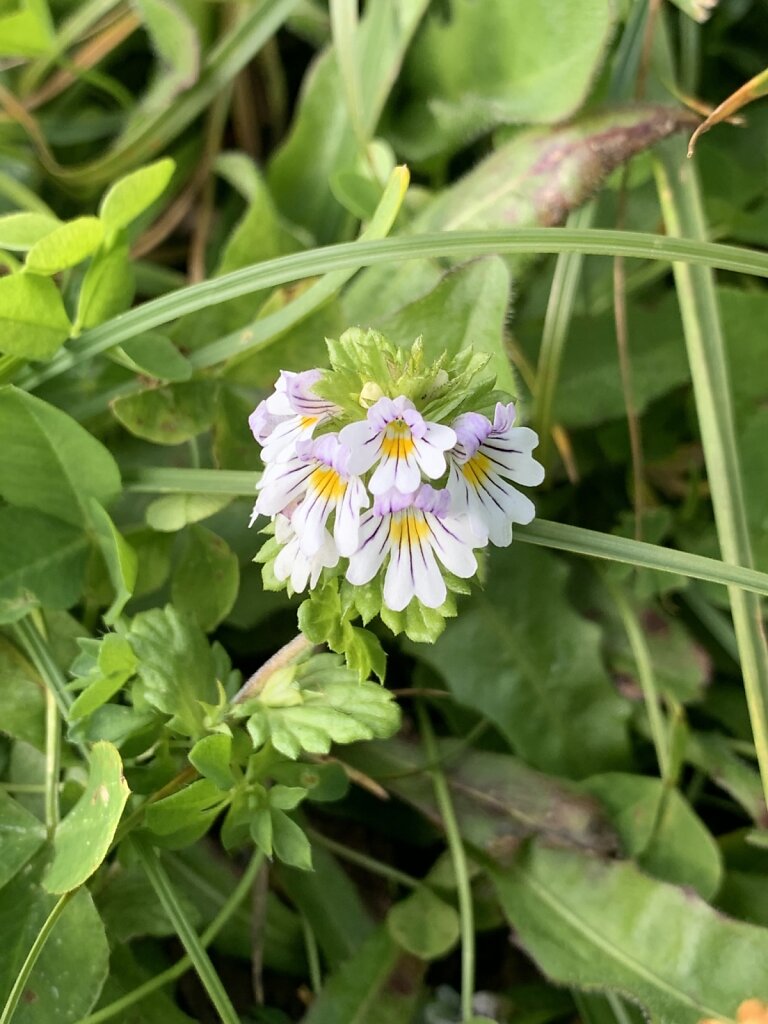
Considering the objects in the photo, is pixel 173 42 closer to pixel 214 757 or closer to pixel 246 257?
pixel 246 257

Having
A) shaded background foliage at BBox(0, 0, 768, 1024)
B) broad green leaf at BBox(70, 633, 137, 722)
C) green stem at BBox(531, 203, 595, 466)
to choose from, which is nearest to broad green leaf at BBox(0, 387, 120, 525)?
shaded background foliage at BBox(0, 0, 768, 1024)

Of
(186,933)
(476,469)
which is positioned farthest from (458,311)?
(186,933)

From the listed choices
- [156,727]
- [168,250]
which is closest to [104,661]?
[156,727]

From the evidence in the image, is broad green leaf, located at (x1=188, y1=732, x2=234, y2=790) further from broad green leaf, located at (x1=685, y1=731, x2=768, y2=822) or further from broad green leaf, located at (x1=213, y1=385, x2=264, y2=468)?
broad green leaf, located at (x1=685, y1=731, x2=768, y2=822)

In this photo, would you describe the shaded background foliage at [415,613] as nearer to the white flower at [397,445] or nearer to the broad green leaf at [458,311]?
the broad green leaf at [458,311]

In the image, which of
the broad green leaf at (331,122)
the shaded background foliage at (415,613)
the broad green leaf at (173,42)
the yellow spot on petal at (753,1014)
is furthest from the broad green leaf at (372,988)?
the broad green leaf at (173,42)

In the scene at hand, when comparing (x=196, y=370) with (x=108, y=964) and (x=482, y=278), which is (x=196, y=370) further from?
(x=108, y=964)
